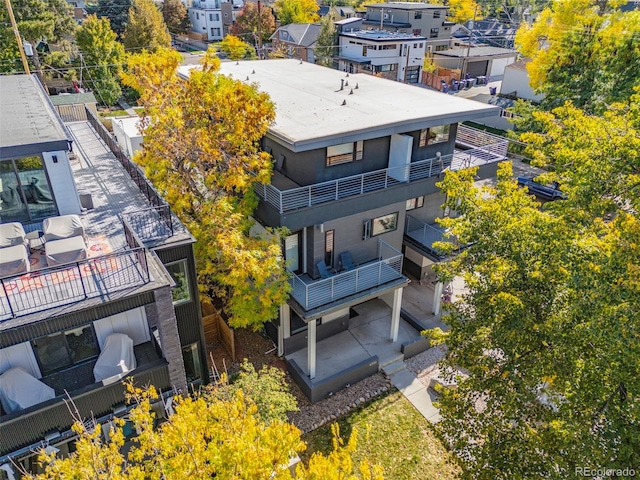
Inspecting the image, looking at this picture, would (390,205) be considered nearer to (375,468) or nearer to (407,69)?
(375,468)

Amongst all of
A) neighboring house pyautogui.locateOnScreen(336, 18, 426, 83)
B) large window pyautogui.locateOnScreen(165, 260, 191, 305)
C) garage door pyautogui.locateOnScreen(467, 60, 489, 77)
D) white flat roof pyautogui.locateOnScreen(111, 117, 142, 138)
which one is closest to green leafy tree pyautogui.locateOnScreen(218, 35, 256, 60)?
neighboring house pyautogui.locateOnScreen(336, 18, 426, 83)

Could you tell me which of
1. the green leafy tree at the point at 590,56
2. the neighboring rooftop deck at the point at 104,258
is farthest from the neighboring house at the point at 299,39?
the neighboring rooftop deck at the point at 104,258

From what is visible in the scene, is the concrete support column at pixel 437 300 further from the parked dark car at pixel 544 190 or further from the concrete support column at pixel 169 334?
the parked dark car at pixel 544 190

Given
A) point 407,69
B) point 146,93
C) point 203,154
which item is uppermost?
point 146,93

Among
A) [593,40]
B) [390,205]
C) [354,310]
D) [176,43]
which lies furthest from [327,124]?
[176,43]

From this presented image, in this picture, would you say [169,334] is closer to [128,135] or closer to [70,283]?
[70,283]
